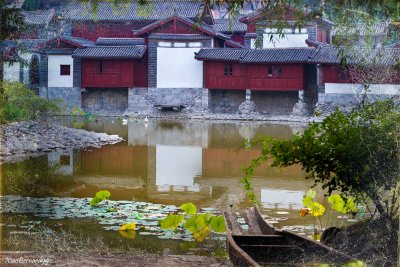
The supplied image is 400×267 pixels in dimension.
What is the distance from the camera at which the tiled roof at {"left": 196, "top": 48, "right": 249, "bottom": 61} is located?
63.5 feet

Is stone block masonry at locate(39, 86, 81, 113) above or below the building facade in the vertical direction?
below

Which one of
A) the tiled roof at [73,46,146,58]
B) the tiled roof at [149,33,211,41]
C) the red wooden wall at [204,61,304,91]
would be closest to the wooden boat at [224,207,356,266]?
the red wooden wall at [204,61,304,91]

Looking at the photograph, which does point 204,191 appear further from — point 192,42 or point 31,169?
point 192,42

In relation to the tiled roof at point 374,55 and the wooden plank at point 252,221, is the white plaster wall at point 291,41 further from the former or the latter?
the wooden plank at point 252,221

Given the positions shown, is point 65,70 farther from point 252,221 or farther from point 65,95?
point 252,221

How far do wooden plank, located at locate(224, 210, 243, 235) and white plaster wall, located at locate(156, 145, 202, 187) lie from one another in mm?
1866

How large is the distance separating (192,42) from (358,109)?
15297 mm

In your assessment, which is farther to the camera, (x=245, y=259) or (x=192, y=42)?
(x=192, y=42)

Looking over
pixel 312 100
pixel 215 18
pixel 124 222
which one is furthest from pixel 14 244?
pixel 215 18

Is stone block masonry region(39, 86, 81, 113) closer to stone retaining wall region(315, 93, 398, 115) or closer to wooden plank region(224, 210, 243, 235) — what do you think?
stone retaining wall region(315, 93, 398, 115)

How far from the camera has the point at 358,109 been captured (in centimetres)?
472

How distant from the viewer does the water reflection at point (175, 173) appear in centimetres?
674

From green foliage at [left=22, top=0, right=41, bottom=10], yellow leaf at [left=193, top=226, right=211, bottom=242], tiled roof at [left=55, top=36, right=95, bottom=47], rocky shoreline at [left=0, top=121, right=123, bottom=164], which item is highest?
tiled roof at [left=55, top=36, right=95, bottom=47]

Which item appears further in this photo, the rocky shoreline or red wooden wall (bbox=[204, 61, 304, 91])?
red wooden wall (bbox=[204, 61, 304, 91])
